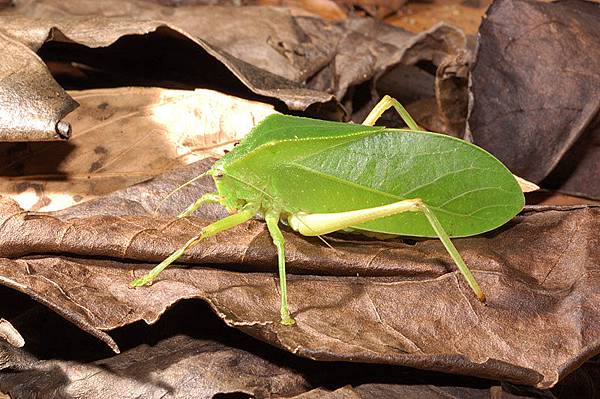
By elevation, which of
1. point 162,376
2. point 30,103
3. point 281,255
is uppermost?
point 30,103

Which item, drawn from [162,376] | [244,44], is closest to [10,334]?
[162,376]

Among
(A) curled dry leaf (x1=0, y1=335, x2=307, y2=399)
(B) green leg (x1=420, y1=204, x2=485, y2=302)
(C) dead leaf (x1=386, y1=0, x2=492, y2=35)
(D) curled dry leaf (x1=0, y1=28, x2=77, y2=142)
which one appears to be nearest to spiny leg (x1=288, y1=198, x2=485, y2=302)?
(B) green leg (x1=420, y1=204, x2=485, y2=302)

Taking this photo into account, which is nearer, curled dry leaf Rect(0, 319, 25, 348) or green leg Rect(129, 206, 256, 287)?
curled dry leaf Rect(0, 319, 25, 348)

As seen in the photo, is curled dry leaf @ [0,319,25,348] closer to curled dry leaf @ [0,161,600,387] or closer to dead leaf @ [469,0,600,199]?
curled dry leaf @ [0,161,600,387]

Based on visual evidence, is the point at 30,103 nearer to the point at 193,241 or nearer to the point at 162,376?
the point at 193,241

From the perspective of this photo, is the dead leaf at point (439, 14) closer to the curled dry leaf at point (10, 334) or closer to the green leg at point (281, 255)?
the green leg at point (281, 255)

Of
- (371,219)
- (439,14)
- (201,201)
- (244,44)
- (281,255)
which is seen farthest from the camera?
(439,14)

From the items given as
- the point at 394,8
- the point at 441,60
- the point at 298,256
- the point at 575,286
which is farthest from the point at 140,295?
the point at 394,8
